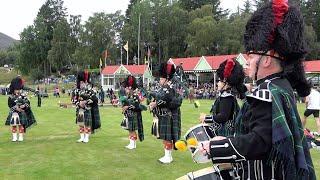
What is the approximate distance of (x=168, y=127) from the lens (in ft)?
28.1

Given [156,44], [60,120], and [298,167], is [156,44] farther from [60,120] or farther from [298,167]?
[298,167]

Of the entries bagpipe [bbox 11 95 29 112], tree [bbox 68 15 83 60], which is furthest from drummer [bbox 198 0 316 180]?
tree [bbox 68 15 83 60]

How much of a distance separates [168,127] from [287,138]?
635 cm

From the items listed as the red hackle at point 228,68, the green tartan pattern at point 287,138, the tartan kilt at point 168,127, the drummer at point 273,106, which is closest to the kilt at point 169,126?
the tartan kilt at point 168,127

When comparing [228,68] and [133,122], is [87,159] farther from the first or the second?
[228,68]

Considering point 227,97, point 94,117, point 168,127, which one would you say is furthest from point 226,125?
point 94,117

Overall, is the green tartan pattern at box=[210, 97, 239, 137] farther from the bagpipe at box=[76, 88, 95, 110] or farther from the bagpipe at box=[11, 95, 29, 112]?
the bagpipe at box=[11, 95, 29, 112]

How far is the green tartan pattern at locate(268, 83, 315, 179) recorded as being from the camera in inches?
88.7

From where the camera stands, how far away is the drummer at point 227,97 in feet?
18.7

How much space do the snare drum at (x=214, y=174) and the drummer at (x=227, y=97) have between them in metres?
2.11

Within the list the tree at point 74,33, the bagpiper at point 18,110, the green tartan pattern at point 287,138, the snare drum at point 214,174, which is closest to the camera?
the green tartan pattern at point 287,138

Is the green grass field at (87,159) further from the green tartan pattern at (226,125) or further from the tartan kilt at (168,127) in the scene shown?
the green tartan pattern at (226,125)

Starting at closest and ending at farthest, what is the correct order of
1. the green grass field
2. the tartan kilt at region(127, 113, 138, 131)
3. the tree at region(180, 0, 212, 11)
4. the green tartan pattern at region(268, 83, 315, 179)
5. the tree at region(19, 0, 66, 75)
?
1. the green tartan pattern at region(268, 83, 315, 179)
2. the green grass field
3. the tartan kilt at region(127, 113, 138, 131)
4. the tree at region(180, 0, 212, 11)
5. the tree at region(19, 0, 66, 75)

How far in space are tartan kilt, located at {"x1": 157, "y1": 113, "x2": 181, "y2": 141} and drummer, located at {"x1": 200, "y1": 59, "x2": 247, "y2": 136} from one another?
2482mm
